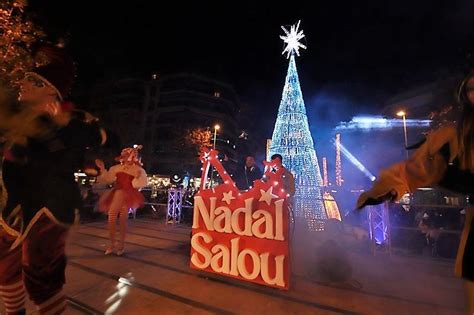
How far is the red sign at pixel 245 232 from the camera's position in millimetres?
3637

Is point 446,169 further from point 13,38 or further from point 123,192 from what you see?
point 13,38

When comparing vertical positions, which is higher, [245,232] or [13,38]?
[13,38]

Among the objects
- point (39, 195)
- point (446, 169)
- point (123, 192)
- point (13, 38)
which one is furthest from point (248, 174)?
point (13, 38)

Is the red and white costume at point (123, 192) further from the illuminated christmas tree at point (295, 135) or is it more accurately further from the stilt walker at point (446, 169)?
the illuminated christmas tree at point (295, 135)

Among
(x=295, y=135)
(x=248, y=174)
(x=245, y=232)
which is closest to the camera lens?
(x=245, y=232)

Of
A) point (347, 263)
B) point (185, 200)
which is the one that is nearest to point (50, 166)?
point (347, 263)

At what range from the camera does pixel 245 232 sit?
12.8 ft

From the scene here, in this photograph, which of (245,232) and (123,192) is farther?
(123,192)

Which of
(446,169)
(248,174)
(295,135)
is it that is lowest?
(446,169)

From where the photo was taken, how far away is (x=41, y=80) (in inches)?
89.0

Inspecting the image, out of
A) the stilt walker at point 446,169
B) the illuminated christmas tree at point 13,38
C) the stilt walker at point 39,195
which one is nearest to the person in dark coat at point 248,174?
the stilt walker at point 39,195

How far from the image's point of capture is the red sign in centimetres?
364

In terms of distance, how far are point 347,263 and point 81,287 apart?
12.7 ft

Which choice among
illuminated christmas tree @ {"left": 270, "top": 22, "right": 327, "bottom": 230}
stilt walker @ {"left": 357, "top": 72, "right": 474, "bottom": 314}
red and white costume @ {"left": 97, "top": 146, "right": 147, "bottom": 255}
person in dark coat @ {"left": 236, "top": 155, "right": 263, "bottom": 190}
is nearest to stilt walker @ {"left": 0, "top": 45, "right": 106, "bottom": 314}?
stilt walker @ {"left": 357, "top": 72, "right": 474, "bottom": 314}
